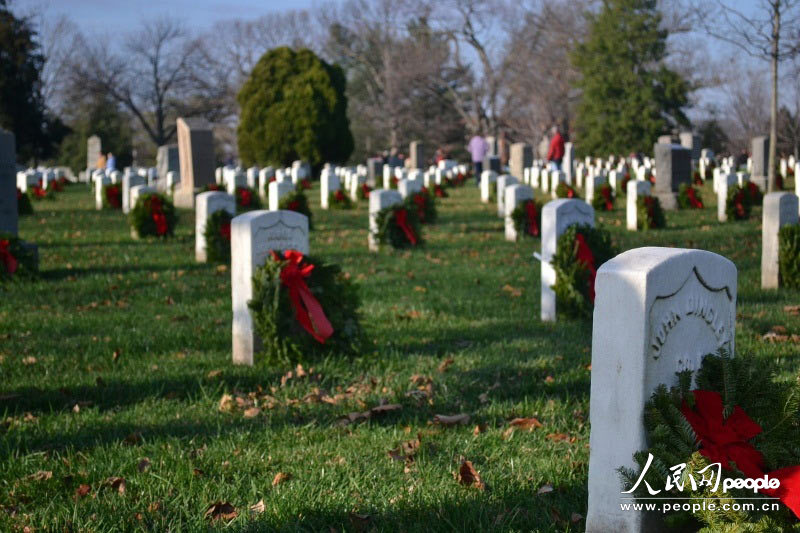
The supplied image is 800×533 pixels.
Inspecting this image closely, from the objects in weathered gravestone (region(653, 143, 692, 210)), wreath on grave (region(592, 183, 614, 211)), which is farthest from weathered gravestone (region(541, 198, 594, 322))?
weathered gravestone (region(653, 143, 692, 210))

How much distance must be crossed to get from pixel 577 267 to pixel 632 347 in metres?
4.92

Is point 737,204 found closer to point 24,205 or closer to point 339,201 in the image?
point 339,201

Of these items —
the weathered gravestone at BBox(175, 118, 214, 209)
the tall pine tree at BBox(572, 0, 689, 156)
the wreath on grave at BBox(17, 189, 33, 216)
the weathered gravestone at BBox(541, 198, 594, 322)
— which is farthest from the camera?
the tall pine tree at BBox(572, 0, 689, 156)

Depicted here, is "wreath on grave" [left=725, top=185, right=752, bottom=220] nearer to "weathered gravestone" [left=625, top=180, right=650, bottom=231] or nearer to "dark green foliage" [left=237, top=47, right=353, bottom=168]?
"weathered gravestone" [left=625, top=180, right=650, bottom=231]

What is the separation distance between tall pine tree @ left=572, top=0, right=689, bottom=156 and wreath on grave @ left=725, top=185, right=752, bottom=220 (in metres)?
27.3

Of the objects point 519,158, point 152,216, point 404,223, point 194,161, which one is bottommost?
point 404,223

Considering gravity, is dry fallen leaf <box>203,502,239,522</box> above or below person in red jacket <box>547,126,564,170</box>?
below

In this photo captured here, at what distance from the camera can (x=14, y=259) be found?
395 inches

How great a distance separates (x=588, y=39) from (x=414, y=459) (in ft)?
156

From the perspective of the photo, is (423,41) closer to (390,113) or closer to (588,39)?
(390,113)

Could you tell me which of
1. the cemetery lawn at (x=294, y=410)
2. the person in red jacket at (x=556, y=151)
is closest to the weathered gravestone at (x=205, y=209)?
the cemetery lawn at (x=294, y=410)

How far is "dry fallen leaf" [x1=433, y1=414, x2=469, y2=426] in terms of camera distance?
4820 mm

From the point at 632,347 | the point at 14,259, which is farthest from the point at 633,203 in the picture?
the point at 632,347

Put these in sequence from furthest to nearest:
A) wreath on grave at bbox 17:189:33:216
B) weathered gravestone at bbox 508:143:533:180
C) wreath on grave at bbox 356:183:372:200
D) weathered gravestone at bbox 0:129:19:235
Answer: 1. weathered gravestone at bbox 508:143:533:180
2. wreath on grave at bbox 356:183:372:200
3. wreath on grave at bbox 17:189:33:216
4. weathered gravestone at bbox 0:129:19:235
